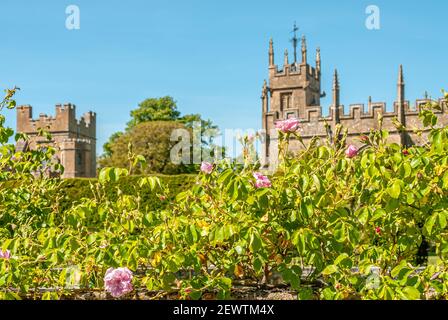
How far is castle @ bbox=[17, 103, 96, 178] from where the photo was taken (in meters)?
43.8

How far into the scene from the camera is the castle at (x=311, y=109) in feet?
108

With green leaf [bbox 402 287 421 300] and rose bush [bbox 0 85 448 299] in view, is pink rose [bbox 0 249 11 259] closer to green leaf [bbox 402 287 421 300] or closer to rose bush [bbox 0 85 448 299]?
rose bush [bbox 0 85 448 299]

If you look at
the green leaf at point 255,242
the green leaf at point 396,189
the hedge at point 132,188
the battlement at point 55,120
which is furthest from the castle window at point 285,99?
the green leaf at point 255,242

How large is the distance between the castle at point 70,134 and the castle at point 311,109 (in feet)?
52.8

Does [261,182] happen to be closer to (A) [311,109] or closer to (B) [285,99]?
(A) [311,109]

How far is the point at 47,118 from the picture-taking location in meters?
48.0

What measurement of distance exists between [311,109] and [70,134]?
23427 millimetres

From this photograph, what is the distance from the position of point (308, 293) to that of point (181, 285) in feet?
2.75

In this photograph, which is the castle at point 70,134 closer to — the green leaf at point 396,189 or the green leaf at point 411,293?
the green leaf at point 396,189

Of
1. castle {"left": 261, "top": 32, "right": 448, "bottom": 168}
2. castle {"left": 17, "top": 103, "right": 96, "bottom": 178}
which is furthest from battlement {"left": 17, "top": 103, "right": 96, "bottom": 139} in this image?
castle {"left": 261, "top": 32, "right": 448, "bottom": 168}

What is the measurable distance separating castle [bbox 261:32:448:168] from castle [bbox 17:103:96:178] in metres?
16.1
